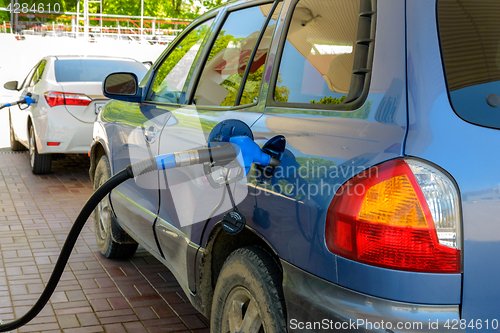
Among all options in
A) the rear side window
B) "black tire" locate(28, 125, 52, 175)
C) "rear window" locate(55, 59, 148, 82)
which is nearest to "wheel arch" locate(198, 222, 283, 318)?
the rear side window

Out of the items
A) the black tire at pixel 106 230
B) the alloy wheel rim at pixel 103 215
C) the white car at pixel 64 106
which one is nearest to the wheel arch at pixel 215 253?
the black tire at pixel 106 230

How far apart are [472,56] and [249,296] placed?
1.20 m

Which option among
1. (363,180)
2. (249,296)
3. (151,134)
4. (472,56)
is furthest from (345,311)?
(151,134)

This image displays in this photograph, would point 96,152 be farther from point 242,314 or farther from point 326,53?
point 326,53

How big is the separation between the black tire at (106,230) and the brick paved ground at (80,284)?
90 mm

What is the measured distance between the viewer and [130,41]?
36.4m

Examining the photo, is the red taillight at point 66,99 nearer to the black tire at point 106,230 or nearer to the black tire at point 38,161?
the black tire at point 38,161

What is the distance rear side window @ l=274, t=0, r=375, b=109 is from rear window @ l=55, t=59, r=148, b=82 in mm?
6223

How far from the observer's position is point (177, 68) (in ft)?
11.7

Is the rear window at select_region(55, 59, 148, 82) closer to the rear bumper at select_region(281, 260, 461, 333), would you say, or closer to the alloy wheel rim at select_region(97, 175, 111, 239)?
the alloy wheel rim at select_region(97, 175, 111, 239)

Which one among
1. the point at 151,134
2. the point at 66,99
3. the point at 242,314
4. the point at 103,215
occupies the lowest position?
the point at 103,215

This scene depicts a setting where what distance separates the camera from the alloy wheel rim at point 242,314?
7.04 feet

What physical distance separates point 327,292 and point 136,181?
213 centimetres

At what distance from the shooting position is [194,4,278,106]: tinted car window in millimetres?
2578
